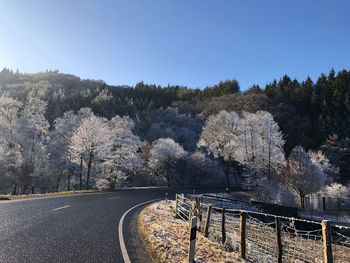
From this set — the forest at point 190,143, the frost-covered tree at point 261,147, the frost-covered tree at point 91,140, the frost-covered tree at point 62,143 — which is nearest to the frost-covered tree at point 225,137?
the forest at point 190,143

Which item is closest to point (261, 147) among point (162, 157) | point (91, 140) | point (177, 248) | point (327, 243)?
point (162, 157)

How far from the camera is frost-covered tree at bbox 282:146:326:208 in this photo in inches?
1278

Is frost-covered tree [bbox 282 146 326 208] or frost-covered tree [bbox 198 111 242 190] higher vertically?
frost-covered tree [bbox 198 111 242 190]

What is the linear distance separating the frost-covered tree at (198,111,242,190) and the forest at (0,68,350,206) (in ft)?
0.53

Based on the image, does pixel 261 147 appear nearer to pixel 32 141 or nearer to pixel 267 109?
pixel 32 141

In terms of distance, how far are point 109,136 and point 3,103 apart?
17.2 meters

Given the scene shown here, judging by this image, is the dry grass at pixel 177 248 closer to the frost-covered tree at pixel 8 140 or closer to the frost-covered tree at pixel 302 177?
the frost-covered tree at pixel 302 177

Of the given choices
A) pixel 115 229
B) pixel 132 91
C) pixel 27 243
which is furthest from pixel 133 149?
pixel 132 91

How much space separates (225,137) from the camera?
37750mm

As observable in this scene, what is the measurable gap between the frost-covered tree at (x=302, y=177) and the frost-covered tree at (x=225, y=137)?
7504 millimetres

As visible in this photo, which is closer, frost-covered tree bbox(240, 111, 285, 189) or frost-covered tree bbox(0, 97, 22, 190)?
frost-covered tree bbox(240, 111, 285, 189)

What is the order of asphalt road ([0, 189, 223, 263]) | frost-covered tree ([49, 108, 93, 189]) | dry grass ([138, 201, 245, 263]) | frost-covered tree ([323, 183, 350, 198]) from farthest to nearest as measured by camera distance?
frost-covered tree ([49, 108, 93, 189])
frost-covered tree ([323, 183, 350, 198])
dry grass ([138, 201, 245, 263])
asphalt road ([0, 189, 223, 263])

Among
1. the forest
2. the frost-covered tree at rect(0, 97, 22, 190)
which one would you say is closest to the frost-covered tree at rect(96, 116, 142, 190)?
the forest

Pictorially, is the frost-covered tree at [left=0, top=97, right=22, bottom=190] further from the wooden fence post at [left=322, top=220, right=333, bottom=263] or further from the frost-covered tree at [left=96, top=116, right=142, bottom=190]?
the wooden fence post at [left=322, top=220, right=333, bottom=263]
